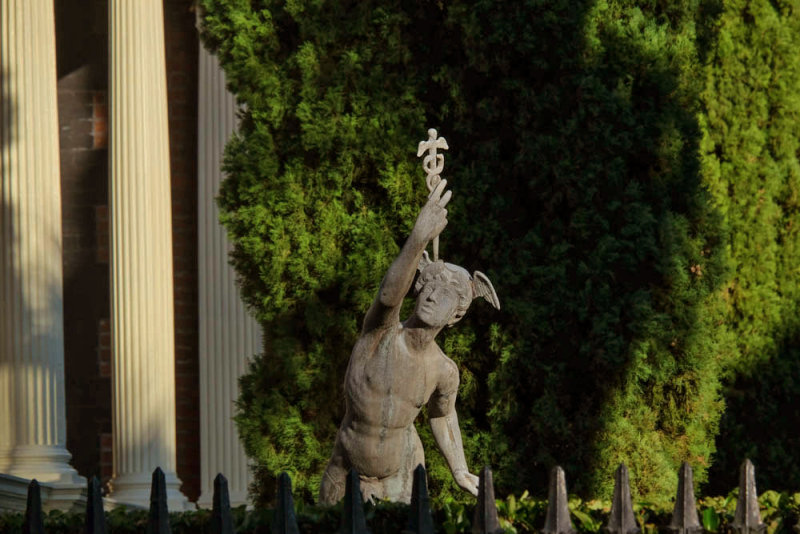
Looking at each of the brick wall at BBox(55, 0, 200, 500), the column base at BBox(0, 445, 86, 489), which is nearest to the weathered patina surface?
the column base at BBox(0, 445, 86, 489)

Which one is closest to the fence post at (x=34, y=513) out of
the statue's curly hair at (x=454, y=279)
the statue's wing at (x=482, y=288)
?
the statue's curly hair at (x=454, y=279)

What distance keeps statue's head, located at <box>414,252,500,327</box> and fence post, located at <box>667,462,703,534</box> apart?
2.70 metres

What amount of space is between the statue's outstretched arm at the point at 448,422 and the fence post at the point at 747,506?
2803mm

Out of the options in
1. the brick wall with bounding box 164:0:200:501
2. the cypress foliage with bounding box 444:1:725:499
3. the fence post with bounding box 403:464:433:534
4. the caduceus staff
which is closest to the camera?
the fence post with bounding box 403:464:433:534

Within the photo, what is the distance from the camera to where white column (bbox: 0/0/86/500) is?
41.6 feet

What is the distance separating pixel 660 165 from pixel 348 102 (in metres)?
2.35

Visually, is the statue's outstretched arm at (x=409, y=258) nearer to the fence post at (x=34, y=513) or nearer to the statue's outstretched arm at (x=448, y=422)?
the statue's outstretched arm at (x=448, y=422)

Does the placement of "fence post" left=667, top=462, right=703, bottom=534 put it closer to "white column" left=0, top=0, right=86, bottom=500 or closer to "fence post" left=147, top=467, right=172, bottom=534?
"fence post" left=147, top=467, right=172, bottom=534

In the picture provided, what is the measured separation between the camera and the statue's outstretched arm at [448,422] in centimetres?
775

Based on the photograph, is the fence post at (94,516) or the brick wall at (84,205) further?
the brick wall at (84,205)

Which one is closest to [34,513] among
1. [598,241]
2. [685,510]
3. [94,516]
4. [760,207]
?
[94,516]

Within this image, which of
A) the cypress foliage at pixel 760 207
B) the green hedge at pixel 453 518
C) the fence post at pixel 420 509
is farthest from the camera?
the cypress foliage at pixel 760 207

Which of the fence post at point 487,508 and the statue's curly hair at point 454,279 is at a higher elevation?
the statue's curly hair at point 454,279

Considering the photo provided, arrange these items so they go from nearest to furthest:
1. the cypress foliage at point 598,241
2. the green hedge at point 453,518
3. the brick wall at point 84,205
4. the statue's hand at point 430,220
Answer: the green hedge at point 453,518
the statue's hand at point 430,220
the cypress foliage at point 598,241
the brick wall at point 84,205
